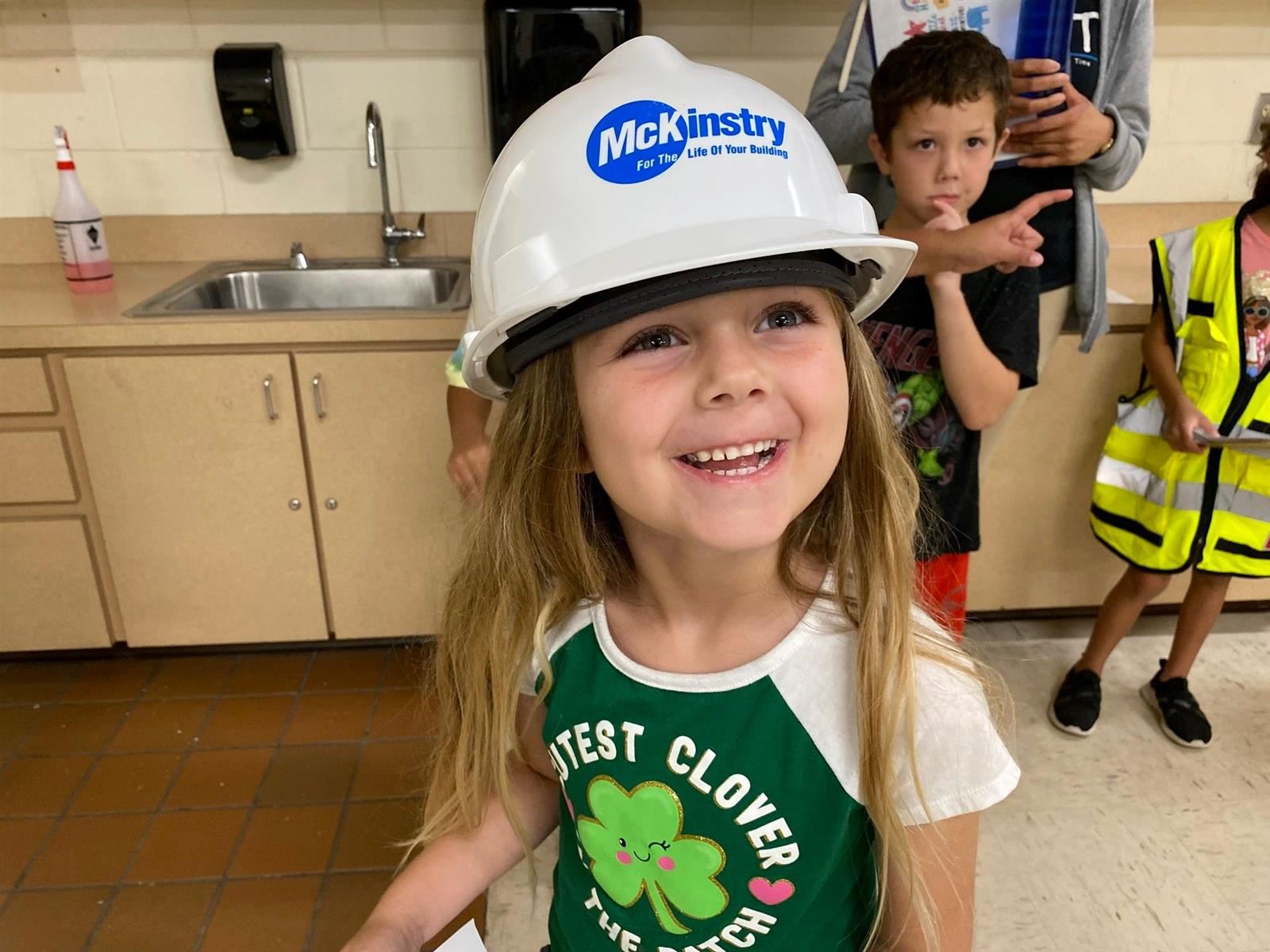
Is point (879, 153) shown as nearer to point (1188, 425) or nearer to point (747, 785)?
point (1188, 425)

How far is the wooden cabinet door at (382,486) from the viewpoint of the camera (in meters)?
1.99

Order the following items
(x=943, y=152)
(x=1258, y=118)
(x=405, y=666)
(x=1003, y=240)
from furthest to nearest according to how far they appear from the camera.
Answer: (x=1258, y=118), (x=405, y=666), (x=943, y=152), (x=1003, y=240)

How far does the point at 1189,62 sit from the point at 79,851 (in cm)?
308

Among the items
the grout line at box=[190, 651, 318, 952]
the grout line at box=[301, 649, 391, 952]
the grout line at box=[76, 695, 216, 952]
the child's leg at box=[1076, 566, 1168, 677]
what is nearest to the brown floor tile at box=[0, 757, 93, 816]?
the grout line at box=[76, 695, 216, 952]

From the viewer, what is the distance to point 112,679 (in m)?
2.25

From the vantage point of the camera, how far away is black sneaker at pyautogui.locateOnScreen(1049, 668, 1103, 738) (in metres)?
1.98

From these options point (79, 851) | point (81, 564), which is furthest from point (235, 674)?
point (79, 851)

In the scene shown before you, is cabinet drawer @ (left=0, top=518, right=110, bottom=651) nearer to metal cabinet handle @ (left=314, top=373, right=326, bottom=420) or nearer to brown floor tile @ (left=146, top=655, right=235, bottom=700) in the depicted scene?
brown floor tile @ (left=146, top=655, right=235, bottom=700)

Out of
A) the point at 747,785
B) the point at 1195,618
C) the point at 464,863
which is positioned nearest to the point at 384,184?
the point at 464,863

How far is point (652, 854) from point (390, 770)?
4.30ft

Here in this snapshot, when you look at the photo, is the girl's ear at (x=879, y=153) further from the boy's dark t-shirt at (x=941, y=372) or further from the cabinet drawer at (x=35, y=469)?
the cabinet drawer at (x=35, y=469)

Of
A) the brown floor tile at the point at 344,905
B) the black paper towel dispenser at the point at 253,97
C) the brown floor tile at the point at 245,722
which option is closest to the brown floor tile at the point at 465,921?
the brown floor tile at the point at 344,905

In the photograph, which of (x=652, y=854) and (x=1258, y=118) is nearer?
(x=652, y=854)

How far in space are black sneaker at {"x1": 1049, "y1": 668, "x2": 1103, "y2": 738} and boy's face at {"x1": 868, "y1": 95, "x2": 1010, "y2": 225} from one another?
1175 millimetres
